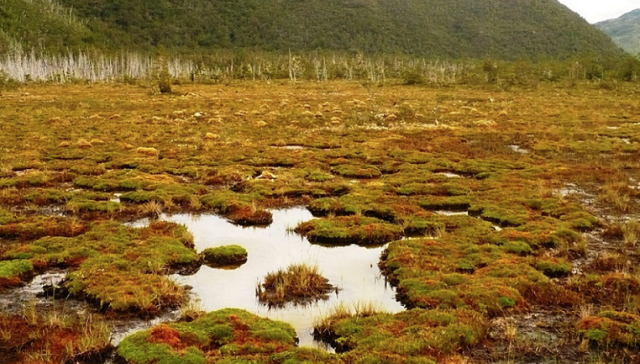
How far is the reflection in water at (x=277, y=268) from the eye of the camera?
44.6 feet

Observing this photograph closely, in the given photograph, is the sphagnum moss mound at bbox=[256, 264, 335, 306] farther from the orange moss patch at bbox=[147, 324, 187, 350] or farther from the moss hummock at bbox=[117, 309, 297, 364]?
the orange moss patch at bbox=[147, 324, 187, 350]

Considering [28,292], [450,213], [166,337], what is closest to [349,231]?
[450,213]

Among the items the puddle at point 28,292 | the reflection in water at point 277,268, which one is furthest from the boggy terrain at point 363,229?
the reflection in water at point 277,268

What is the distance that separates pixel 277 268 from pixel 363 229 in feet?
14.3

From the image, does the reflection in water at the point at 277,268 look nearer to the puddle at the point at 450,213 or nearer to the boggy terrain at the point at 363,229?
the boggy terrain at the point at 363,229

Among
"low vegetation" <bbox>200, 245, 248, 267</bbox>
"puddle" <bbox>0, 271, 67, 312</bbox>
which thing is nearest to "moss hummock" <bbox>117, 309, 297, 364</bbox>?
"puddle" <bbox>0, 271, 67, 312</bbox>

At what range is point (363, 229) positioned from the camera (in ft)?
64.0

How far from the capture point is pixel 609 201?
937 inches

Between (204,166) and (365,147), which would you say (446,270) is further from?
(365,147)

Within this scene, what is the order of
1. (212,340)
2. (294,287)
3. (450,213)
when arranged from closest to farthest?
1. (212,340)
2. (294,287)
3. (450,213)

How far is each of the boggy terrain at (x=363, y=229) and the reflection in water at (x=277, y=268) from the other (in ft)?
1.88

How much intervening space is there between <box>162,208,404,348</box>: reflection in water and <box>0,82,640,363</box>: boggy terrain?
1.88 ft

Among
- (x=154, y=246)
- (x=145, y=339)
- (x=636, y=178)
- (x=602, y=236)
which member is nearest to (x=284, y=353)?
(x=145, y=339)

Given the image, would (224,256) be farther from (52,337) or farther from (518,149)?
(518,149)
